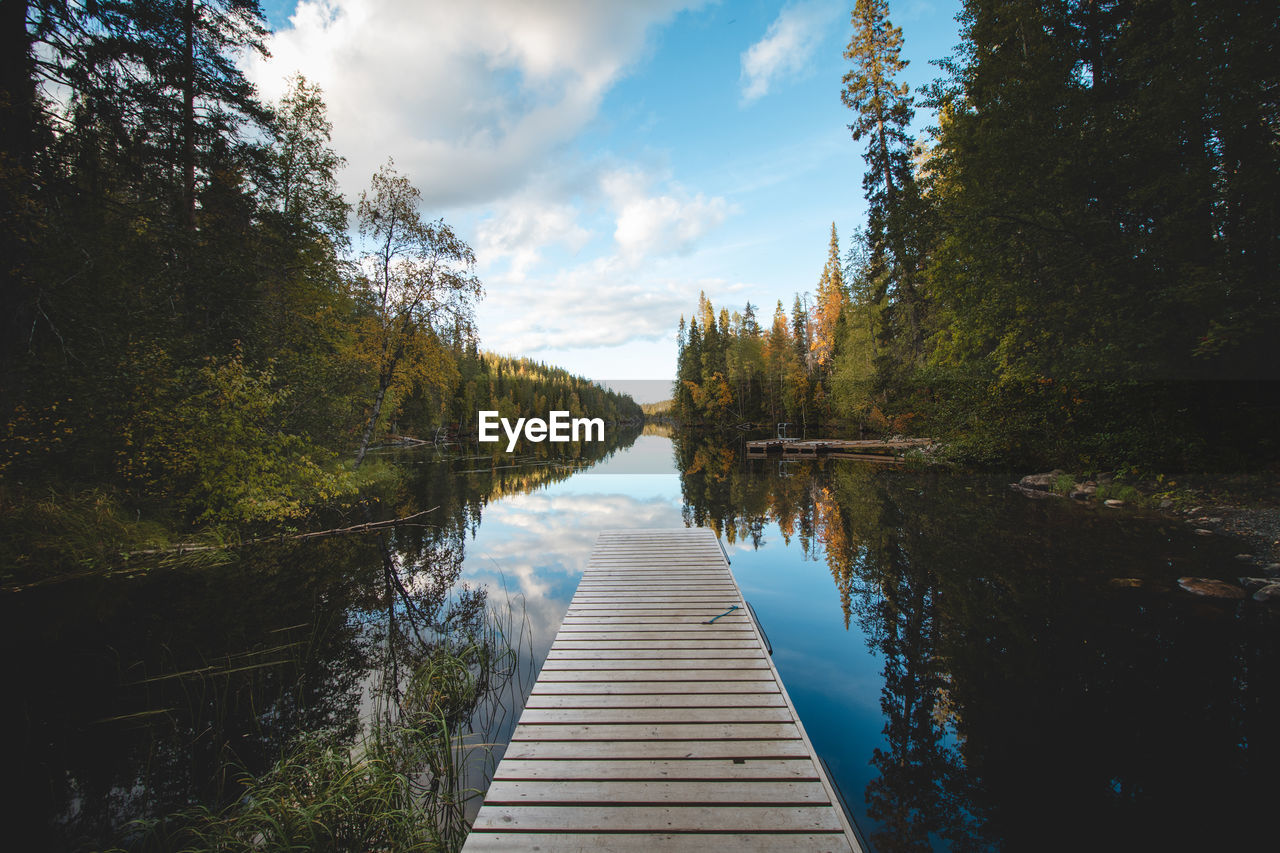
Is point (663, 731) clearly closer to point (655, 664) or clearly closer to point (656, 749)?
point (656, 749)

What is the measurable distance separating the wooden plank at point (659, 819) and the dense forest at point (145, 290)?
1134cm

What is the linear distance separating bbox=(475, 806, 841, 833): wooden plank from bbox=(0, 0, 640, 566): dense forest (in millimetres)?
11338

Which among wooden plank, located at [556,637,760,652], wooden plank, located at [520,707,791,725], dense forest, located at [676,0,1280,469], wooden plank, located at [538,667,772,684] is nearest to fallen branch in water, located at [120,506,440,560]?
wooden plank, located at [556,637,760,652]

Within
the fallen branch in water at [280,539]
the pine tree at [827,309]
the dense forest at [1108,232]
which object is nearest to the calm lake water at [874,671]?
the fallen branch in water at [280,539]

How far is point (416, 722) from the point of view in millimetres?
4969

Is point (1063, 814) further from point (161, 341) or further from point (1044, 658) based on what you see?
point (161, 341)

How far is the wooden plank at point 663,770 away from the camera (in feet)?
10.9

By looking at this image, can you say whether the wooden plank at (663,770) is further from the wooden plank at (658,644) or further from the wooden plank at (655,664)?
the wooden plank at (658,644)

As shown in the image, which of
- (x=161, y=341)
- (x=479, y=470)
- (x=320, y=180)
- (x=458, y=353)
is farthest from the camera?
(x=479, y=470)

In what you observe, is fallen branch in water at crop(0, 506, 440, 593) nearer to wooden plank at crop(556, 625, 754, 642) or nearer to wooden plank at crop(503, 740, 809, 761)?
wooden plank at crop(556, 625, 754, 642)

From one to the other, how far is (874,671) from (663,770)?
158 inches

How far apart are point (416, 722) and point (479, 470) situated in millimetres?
24534

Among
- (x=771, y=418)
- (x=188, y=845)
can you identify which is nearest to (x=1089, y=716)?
(x=188, y=845)

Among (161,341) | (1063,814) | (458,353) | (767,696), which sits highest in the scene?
(458,353)
